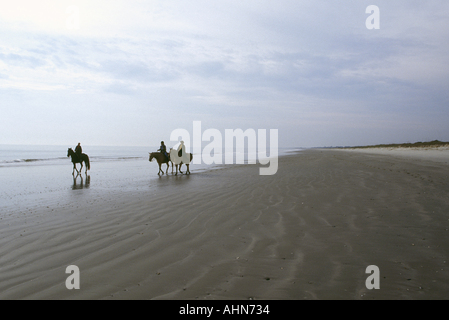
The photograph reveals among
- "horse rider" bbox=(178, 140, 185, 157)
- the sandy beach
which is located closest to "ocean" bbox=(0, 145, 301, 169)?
"horse rider" bbox=(178, 140, 185, 157)

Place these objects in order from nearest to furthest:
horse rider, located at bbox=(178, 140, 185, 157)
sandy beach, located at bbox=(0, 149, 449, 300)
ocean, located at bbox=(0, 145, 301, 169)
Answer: sandy beach, located at bbox=(0, 149, 449, 300) < horse rider, located at bbox=(178, 140, 185, 157) < ocean, located at bbox=(0, 145, 301, 169)

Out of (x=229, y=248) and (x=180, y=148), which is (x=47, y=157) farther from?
(x=229, y=248)

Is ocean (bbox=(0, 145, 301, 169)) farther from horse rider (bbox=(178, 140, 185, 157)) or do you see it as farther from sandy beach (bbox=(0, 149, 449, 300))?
sandy beach (bbox=(0, 149, 449, 300))

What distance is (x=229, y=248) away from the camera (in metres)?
4.09

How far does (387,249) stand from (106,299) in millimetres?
3775

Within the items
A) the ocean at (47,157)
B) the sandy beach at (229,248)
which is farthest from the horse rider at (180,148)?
the sandy beach at (229,248)

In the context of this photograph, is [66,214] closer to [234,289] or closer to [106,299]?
[106,299]

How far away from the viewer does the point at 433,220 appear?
5.33 meters

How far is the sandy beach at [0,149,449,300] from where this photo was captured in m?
2.92

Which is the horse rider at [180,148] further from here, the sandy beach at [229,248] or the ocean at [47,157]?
the sandy beach at [229,248]

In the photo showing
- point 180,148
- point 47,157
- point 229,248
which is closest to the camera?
point 229,248

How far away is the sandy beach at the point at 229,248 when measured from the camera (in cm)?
292

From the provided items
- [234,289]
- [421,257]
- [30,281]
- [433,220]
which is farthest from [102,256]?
[433,220]

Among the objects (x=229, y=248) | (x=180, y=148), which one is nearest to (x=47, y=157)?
(x=180, y=148)
